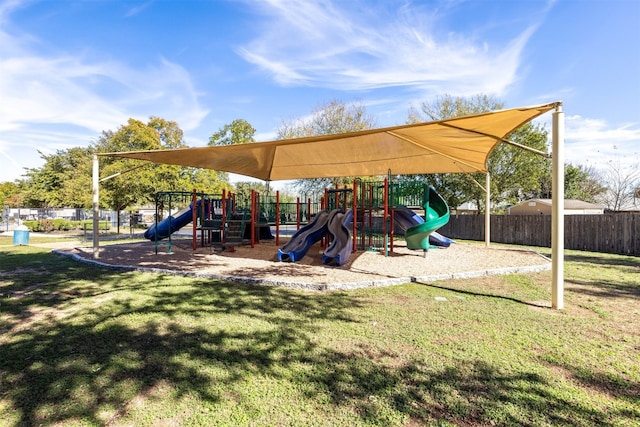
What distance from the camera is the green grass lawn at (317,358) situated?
2270mm

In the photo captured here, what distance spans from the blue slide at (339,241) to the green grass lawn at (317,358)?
2929 mm

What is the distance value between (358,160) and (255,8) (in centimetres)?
556

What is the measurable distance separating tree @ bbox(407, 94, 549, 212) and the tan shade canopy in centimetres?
786

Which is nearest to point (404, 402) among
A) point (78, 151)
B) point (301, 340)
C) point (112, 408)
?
point (301, 340)

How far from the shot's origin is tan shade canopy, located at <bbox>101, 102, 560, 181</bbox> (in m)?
5.59

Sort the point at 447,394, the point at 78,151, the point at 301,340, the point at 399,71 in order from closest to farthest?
1. the point at 447,394
2. the point at 301,340
3. the point at 399,71
4. the point at 78,151

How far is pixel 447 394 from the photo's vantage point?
98.3 inches

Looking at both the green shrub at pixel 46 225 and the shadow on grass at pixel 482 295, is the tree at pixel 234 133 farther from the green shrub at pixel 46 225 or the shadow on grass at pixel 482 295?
the shadow on grass at pixel 482 295

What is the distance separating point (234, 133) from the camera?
2578 cm

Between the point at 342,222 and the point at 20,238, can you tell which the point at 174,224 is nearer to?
the point at 20,238

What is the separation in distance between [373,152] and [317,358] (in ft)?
26.2

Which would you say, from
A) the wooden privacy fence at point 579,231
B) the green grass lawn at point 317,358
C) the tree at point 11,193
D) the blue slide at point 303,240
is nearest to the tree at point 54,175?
the tree at point 11,193

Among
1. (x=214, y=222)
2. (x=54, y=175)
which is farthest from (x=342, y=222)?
(x=54, y=175)

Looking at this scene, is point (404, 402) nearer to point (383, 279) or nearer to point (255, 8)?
point (383, 279)
